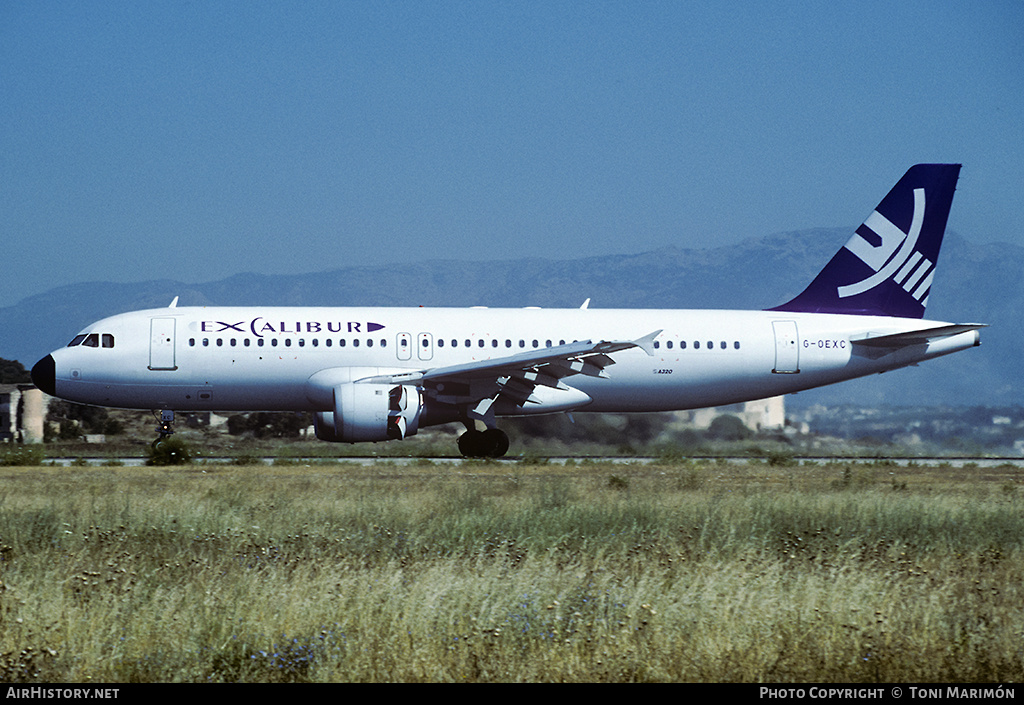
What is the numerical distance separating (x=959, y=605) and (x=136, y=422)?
40748mm

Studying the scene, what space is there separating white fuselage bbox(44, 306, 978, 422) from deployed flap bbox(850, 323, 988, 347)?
21cm

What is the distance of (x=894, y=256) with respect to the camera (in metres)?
30.6

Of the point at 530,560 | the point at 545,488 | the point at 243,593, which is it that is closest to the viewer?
the point at 243,593

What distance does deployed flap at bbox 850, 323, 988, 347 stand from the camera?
27.4 m

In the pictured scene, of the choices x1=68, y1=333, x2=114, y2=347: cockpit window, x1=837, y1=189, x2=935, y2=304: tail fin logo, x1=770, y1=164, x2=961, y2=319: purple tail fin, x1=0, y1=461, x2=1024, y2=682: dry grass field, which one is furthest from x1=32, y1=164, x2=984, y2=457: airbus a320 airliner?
x1=0, y1=461, x2=1024, y2=682: dry grass field

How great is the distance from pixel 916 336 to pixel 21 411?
32.2m

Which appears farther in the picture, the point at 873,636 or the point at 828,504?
the point at 828,504

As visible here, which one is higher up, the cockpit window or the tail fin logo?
the tail fin logo

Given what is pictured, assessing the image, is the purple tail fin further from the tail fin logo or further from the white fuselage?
the white fuselage

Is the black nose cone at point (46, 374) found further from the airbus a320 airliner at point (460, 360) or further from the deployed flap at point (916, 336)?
the deployed flap at point (916, 336)

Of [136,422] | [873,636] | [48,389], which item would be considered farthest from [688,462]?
[136,422]

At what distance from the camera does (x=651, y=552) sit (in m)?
11.0
